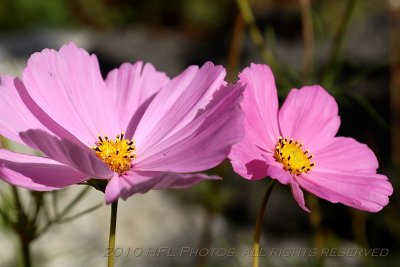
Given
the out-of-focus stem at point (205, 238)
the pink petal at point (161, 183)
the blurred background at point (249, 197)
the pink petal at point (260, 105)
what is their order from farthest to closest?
the blurred background at point (249, 197) → the out-of-focus stem at point (205, 238) → the pink petal at point (260, 105) → the pink petal at point (161, 183)

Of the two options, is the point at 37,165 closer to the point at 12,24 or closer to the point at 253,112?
the point at 253,112

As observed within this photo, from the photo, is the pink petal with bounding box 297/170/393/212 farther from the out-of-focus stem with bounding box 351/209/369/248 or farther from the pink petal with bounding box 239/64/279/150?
the out-of-focus stem with bounding box 351/209/369/248

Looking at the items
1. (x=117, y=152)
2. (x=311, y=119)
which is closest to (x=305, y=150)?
(x=311, y=119)

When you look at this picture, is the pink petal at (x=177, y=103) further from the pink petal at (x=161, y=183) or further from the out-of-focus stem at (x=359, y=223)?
the out-of-focus stem at (x=359, y=223)

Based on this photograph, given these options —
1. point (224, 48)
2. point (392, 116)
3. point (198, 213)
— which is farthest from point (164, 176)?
point (224, 48)

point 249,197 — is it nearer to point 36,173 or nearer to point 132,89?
point 132,89

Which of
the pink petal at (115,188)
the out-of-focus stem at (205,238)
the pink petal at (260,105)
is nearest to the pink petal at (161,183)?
the pink petal at (115,188)

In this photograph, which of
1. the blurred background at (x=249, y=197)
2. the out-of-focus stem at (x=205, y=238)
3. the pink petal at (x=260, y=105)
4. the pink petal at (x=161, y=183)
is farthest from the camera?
the blurred background at (x=249, y=197)
